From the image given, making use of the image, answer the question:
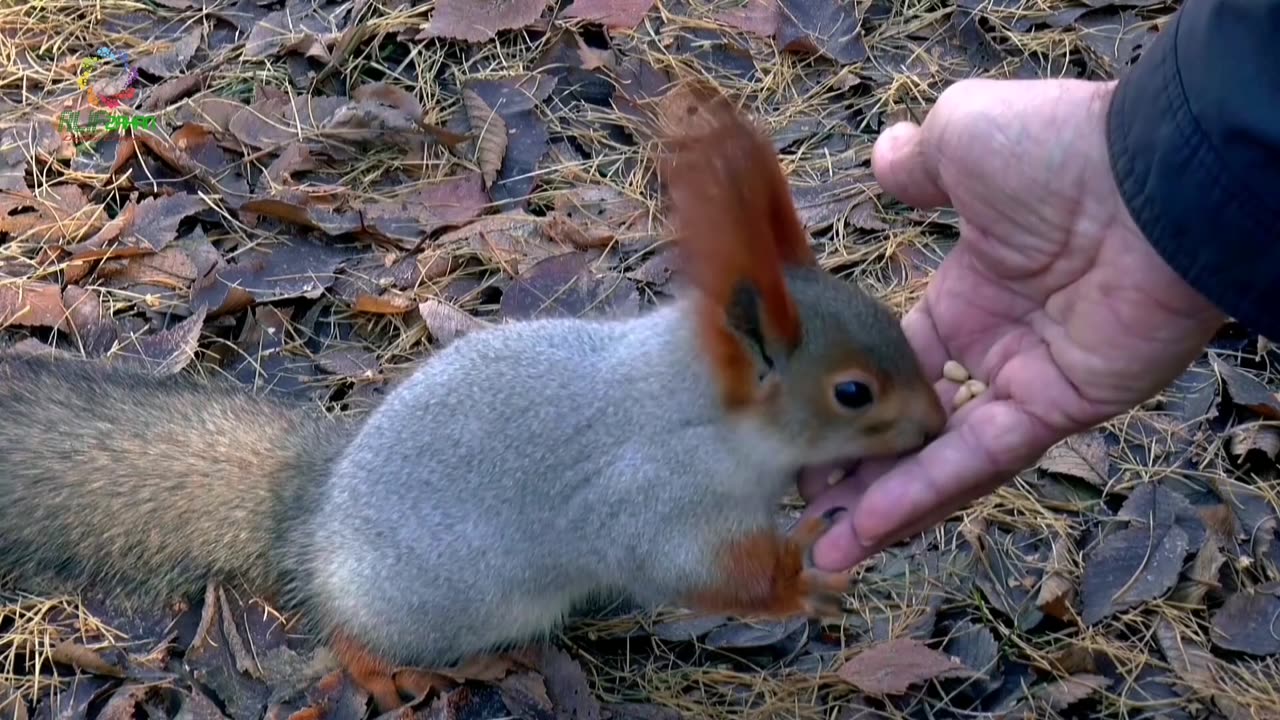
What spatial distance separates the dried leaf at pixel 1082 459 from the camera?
101 inches

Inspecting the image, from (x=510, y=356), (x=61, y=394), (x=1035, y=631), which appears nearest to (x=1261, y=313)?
(x=1035, y=631)

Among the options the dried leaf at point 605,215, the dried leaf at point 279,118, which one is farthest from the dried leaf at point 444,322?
the dried leaf at point 279,118

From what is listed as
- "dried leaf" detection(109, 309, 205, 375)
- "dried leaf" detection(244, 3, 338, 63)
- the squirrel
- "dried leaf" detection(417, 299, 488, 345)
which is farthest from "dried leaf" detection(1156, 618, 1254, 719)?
"dried leaf" detection(244, 3, 338, 63)

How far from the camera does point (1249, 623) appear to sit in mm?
2328

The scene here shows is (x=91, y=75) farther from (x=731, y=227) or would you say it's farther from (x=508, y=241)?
(x=731, y=227)

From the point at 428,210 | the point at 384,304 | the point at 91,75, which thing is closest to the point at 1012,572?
the point at 384,304

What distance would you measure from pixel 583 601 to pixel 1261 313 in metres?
1.33

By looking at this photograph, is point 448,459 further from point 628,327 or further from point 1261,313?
point 1261,313

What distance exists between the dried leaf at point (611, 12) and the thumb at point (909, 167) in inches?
59.1

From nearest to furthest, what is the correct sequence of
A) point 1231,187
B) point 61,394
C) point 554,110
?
point 1231,187 < point 61,394 < point 554,110

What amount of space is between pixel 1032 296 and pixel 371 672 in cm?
141

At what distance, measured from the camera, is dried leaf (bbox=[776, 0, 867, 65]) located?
3.50 meters

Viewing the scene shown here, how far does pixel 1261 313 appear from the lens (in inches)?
67.9

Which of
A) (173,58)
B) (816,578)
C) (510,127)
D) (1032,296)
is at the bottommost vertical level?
(816,578)
